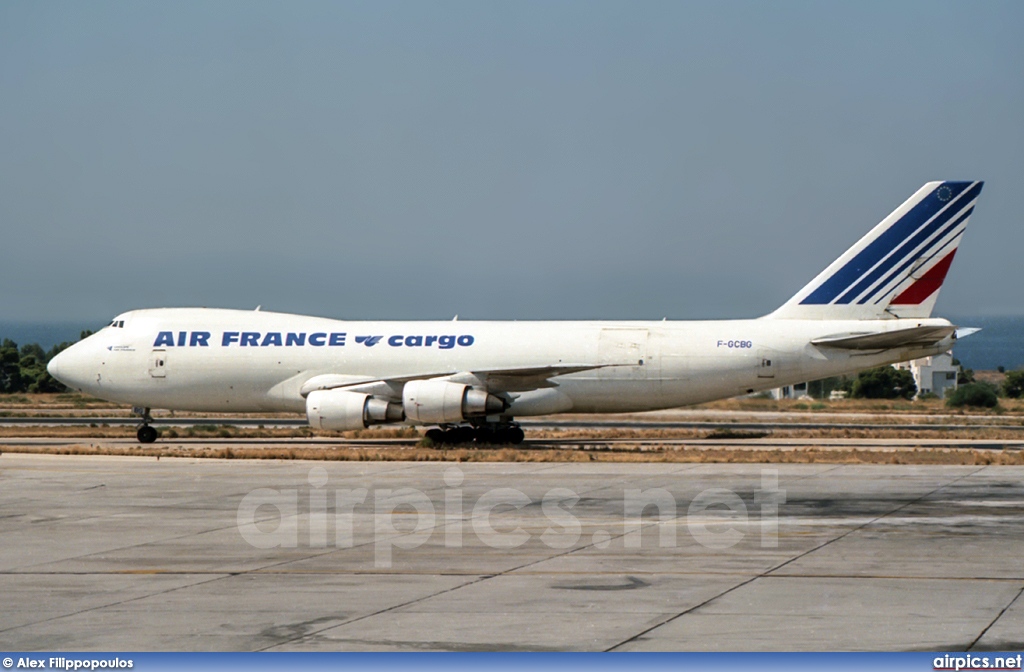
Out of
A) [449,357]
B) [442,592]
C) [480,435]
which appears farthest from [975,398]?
[442,592]

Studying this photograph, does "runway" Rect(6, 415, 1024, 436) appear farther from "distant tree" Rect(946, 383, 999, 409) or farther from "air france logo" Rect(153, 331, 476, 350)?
"distant tree" Rect(946, 383, 999, 409)

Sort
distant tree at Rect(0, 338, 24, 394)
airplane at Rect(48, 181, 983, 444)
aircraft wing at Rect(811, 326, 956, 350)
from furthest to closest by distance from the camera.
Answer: distant tree at Rect(0, 338, 24, 394), airplane at Rect(48, 181, 983, 444), aircraft wing at Rect(811, 326, 956, 350)

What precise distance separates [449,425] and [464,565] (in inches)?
881

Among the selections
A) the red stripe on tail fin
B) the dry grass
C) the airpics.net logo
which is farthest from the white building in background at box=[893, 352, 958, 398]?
the airpics.net logo

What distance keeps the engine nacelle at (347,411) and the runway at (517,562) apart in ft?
28.9

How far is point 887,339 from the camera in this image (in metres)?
33.4

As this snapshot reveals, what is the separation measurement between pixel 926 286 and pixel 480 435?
13.8m

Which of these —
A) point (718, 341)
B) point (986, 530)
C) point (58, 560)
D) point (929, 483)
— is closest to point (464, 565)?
point (58, 560)

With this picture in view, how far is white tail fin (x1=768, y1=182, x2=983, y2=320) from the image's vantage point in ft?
114

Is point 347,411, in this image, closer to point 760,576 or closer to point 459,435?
point 459,435

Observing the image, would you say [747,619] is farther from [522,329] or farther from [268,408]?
[268,408]

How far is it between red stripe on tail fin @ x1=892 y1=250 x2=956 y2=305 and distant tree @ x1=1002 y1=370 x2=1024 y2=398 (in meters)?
54.7

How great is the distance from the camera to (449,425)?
36.2m

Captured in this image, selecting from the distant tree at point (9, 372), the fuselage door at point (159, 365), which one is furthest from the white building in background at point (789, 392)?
the distant tree at point (9, 372)
